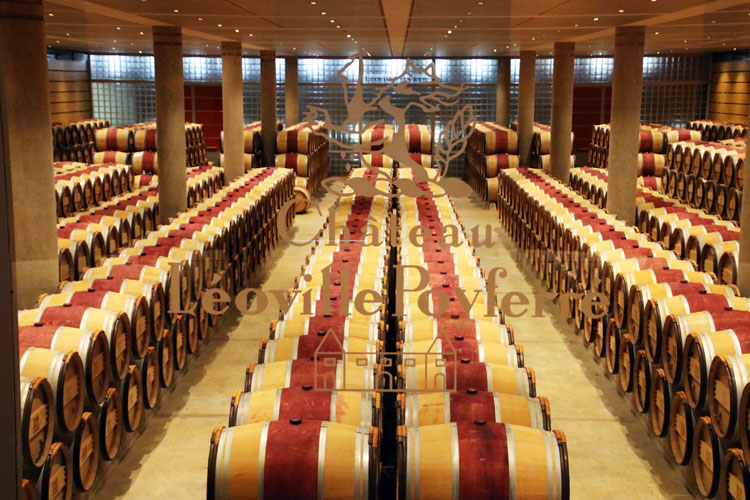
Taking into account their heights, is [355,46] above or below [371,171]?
above

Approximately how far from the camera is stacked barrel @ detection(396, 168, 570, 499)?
3998 mm

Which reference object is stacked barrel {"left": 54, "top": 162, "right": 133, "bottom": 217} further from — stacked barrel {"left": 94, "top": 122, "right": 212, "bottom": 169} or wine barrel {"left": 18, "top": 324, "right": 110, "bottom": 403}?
wine barrel {"left": 18, "top": 324, "right": 110, "bottom": 403}

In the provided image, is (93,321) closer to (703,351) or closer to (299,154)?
(703,351)

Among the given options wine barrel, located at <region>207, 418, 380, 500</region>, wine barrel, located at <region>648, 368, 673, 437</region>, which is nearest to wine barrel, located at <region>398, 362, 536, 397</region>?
wine barrel, located at <region>207, 418, 380, 500</region>

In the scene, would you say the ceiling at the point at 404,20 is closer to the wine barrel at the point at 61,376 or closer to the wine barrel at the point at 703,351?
the wine barrel at the point at 61,376

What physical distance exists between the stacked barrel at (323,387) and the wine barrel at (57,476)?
45.1 inches

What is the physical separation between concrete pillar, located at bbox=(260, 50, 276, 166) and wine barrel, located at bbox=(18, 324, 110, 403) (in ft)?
44.2

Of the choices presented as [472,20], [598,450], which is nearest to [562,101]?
[472,20]

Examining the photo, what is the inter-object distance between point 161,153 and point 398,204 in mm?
7411

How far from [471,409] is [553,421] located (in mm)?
2462

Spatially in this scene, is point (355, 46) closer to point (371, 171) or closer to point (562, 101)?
point (371, 171)

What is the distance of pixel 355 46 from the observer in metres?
5.47

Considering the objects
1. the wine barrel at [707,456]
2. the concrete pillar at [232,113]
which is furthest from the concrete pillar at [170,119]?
the wine barrel at [707,456]

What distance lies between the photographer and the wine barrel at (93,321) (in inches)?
230
